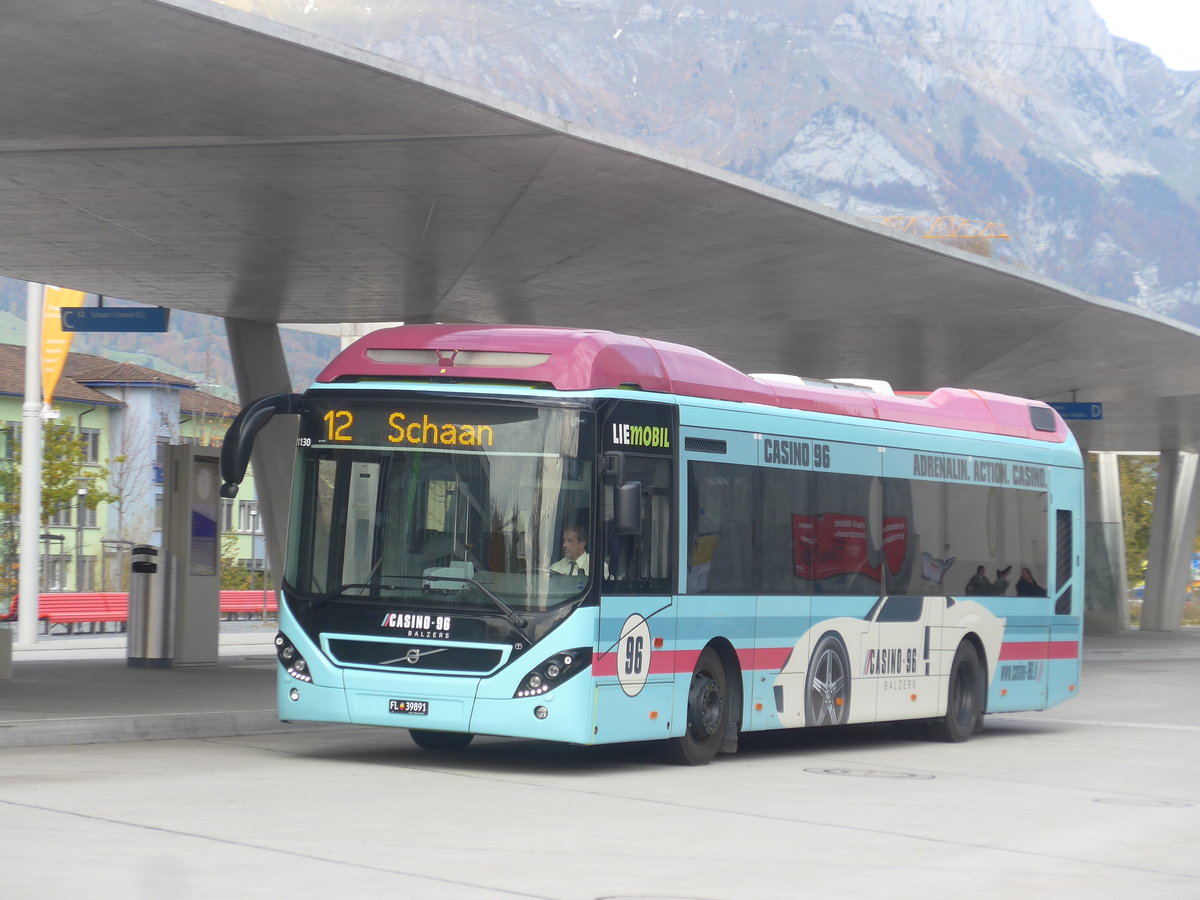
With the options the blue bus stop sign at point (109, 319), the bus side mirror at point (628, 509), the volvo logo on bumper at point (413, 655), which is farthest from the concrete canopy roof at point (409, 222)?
the volvo logo on bumper at point (413, 655)

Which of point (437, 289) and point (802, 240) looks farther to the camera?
point (437, 289)

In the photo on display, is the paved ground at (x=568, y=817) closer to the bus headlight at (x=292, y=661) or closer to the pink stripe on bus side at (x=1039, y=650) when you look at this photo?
the bus headlight at (x=292, y=661)

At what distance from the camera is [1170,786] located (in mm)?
13180

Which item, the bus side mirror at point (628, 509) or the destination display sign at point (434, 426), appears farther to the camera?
the destination display sign at point (434, 426)

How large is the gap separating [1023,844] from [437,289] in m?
15.9

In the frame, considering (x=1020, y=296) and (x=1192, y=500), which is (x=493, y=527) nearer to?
(x=1020, y=296)

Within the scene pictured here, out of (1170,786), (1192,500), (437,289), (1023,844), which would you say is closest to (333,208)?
(437,289)

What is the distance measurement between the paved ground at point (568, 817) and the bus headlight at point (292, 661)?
616 millimetres

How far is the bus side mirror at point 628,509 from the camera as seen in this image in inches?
462

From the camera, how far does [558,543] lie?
466 inches

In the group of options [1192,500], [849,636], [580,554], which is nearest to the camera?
[580,554]

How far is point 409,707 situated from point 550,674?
3.27ft

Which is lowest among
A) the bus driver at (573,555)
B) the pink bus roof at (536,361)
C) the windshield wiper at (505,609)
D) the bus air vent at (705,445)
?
the windshield wiper at (505,609)

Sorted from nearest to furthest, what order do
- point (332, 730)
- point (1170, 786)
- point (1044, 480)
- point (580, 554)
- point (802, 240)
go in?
point (580, 554), point (1170, 786), point (332, 730), point (1044, 480), point (802, 240)
